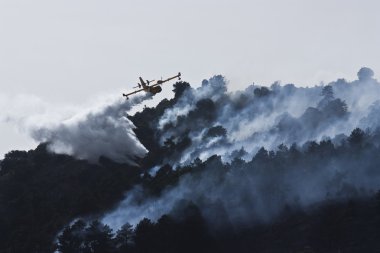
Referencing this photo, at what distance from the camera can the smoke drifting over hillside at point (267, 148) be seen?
13212cm

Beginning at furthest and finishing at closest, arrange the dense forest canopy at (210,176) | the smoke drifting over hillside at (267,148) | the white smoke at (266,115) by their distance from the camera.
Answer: the white smoke at (266,115) → the smoke drifting over hillside at (267,148) → the dense forest canopy at (210,176)

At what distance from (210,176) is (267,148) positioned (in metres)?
19.8

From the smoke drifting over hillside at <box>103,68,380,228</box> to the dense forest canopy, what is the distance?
277mm

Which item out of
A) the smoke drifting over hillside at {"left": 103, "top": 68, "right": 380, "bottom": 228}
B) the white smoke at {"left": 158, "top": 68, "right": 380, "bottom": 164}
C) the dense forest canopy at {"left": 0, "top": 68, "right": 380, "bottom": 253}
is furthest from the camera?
the white smoke at {"left": 158, "top": 68, "right": 380, "bottom": 164}

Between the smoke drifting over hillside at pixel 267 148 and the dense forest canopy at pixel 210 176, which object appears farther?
the smoke drifting over hillside at pixel 267 148

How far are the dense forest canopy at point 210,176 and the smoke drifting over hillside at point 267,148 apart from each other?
0.28 metres

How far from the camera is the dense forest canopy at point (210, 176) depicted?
123 metres

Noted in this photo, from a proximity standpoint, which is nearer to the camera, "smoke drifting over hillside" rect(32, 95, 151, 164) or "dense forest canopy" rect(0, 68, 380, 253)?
"dense forest canopy" rect(0, 68, 380, 253)

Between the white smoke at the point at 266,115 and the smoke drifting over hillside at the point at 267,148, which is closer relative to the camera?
the smoke drifting over hillside at the point at 267,148

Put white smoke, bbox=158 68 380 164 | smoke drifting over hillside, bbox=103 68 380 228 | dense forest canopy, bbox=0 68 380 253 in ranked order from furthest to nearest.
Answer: white smoke, bbox=158 68 380 164 → smoke drifting over hillside, bbox=103 68 380 228 → dense forest canopy, bbox=0 68 380 253

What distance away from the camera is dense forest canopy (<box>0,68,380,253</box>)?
123 metres

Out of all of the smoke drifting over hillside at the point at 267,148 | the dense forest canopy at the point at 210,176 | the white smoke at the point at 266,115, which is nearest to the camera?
the dense forest canopy at the point at 210,176

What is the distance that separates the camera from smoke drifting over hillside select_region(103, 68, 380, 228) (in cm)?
13212

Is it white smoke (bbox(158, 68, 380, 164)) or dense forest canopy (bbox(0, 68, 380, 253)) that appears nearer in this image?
dense forest canopy (bbox(0, 68, 380, 253))
